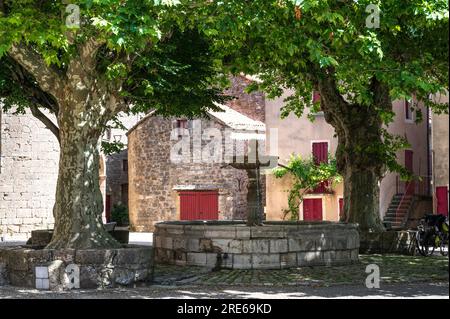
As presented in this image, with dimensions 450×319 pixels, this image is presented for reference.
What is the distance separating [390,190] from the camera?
3406 cm

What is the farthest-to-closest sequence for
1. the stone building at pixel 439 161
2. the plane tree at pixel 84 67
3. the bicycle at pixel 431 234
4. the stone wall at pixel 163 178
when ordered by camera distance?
the stone wall at pixel 163 178
the stone building at pixel 439 161
the bicycle at pixel 431 234
the plane tree at pixel 84 67

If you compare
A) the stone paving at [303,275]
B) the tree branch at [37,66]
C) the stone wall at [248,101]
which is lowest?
the stone paving at [303,275]

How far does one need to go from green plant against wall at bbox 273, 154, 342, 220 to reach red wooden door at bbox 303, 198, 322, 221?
328 mm

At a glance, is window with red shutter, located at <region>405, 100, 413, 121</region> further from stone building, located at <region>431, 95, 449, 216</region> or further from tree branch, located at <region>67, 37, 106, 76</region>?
tree branch, located at <region>67, 37, 106, 76</region>

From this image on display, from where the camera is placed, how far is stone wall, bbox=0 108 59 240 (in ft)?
106

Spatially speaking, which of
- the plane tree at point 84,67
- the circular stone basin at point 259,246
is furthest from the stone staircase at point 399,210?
the plane tree at point 84,67

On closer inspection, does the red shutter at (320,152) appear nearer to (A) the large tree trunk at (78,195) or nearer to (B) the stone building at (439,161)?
(B) the stone building at (439,161)

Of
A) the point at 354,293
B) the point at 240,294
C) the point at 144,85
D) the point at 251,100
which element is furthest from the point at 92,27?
the point at 251,100

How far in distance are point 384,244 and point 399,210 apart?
11556 millimetres

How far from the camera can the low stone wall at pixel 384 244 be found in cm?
2122

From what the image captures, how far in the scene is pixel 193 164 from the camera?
121 ft

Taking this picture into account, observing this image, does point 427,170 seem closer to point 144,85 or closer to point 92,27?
point 144,85

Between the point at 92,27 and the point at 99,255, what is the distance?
152 inches

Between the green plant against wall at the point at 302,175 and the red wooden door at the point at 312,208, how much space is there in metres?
0.33
